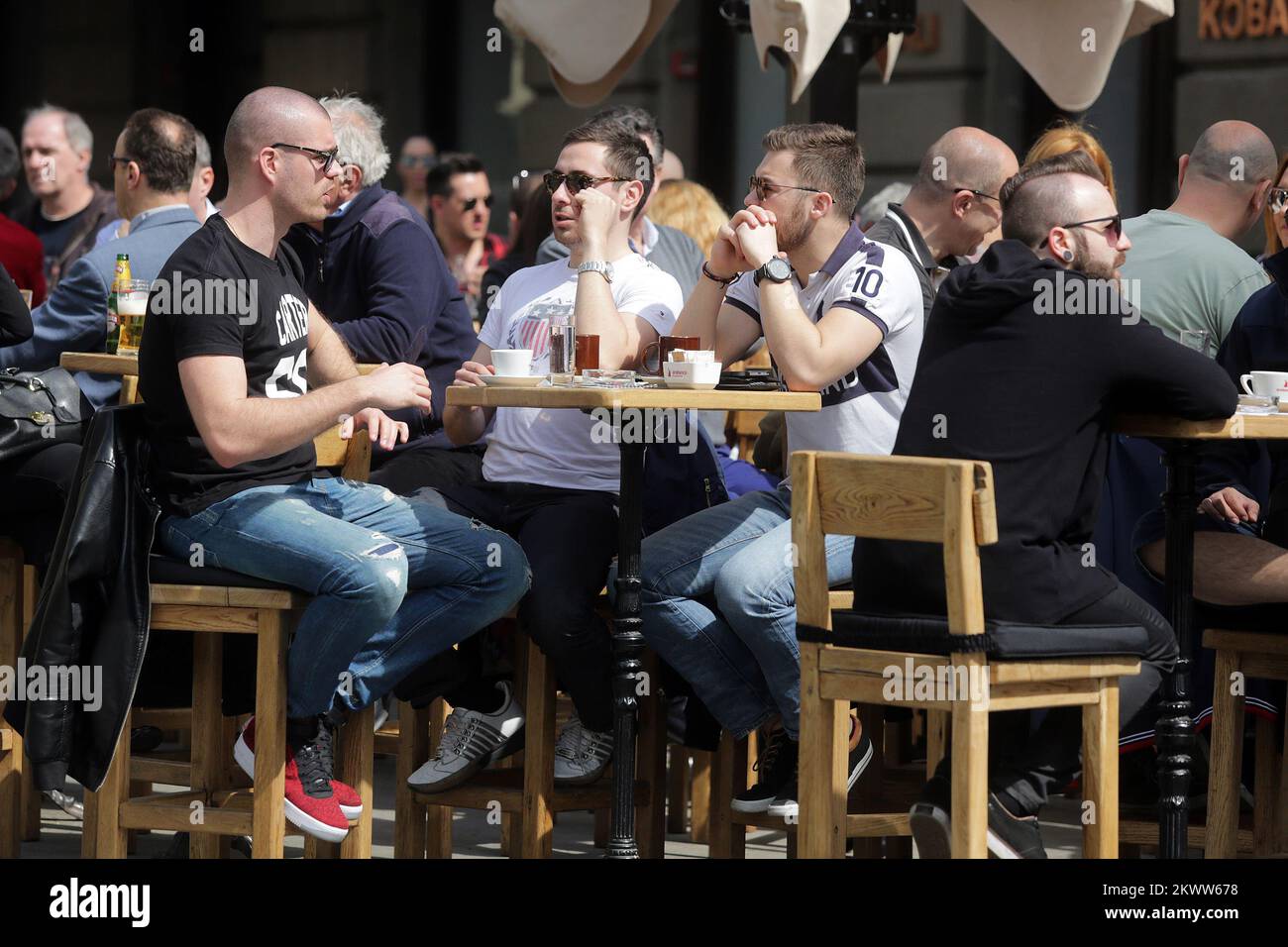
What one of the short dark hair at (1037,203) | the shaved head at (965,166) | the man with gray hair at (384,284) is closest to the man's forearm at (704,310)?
the short dark hair at (1037,203)

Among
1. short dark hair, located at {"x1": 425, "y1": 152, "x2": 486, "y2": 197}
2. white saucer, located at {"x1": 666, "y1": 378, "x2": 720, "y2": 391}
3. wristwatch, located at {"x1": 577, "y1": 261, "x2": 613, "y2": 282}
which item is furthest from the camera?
short dark hair, located at {"x1": 425, "y1": 152, "x2": 486, "y2": 197}

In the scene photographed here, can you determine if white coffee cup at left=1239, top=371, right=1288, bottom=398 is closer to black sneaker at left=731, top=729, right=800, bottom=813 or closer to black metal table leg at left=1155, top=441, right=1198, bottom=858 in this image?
black metal table leg at left=1155, top=441, right=1198, bottom=858

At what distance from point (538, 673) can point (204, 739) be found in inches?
30.0

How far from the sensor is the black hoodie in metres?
3.73

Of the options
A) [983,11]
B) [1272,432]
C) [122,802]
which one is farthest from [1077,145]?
[122,802]

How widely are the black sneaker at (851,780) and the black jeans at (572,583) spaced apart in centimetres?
44

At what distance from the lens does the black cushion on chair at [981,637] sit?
11.7ft

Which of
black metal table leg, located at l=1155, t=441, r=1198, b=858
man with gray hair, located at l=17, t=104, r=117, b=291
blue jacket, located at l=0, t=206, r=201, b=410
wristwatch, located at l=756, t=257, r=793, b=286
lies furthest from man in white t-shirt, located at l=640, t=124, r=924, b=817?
man with gray hair, located at l=17, t=104, r=117, b=291

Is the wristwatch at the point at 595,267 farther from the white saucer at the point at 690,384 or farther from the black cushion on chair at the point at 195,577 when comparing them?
the black cushion on chair at the point at 195,577

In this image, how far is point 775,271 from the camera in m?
4.35

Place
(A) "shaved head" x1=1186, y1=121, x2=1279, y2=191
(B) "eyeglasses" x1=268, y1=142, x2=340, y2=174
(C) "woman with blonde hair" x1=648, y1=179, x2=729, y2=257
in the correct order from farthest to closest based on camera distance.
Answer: (C) "woman with blonde hair" x1=648, y1=179, x2=729, y2=257, (A) "shaved head" x1=1186, y1=121, x2=1279, y2=191, (B) "eyeglasses" x1=268, y1=142, x2=340, y2=174

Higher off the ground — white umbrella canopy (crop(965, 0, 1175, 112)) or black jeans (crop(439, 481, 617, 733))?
white umbrella canopy (crop(965, 0, 1175, 112))

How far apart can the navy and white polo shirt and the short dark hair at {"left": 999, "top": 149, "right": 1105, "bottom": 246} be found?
0.41 metres

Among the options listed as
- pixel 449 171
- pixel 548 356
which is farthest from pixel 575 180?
pixel 449 171
